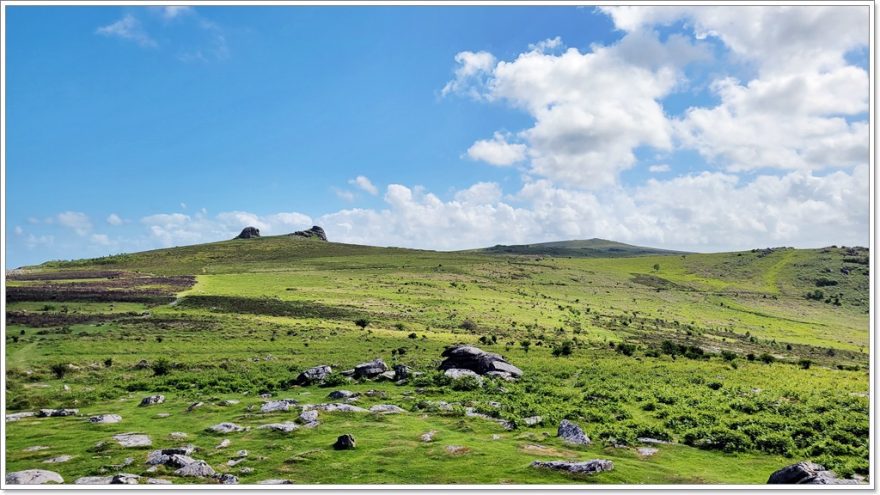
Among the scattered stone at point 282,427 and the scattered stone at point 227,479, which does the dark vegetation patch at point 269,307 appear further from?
the scattered stone at point 227,479

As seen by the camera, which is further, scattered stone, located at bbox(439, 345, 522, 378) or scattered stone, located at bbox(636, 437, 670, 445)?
scattered stone, located at bbox(439, 345, 522, 378)

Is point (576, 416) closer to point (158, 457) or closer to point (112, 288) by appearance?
point (158, 457)

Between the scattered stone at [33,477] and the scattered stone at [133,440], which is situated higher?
the scattered stone at [33,477]

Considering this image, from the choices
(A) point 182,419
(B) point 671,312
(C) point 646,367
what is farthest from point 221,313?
(B) point 671,312

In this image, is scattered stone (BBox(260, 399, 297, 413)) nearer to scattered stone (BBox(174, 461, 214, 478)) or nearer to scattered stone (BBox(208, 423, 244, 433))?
scattered stone (BBox(208, 423, 244, 433))

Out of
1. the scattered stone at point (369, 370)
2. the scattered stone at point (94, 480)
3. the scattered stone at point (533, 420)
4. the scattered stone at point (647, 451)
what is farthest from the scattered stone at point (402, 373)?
the scattered stone at point (94, 480)

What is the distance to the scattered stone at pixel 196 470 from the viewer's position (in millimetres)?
20422

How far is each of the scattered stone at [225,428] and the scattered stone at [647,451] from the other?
19819 millimetres

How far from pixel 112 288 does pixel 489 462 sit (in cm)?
9939

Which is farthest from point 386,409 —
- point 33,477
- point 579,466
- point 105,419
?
point 33,477

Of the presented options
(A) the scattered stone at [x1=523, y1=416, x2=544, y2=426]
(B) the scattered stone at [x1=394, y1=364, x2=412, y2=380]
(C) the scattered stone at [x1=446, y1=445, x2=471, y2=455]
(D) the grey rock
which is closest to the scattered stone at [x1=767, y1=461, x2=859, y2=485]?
(C) the scattered stone at [x1=446, y1=445, x2=471, y2=455]

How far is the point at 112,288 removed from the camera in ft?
326

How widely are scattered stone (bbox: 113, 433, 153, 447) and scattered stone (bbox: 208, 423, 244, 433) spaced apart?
3.09 meters

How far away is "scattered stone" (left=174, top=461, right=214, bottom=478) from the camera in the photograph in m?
20.4
